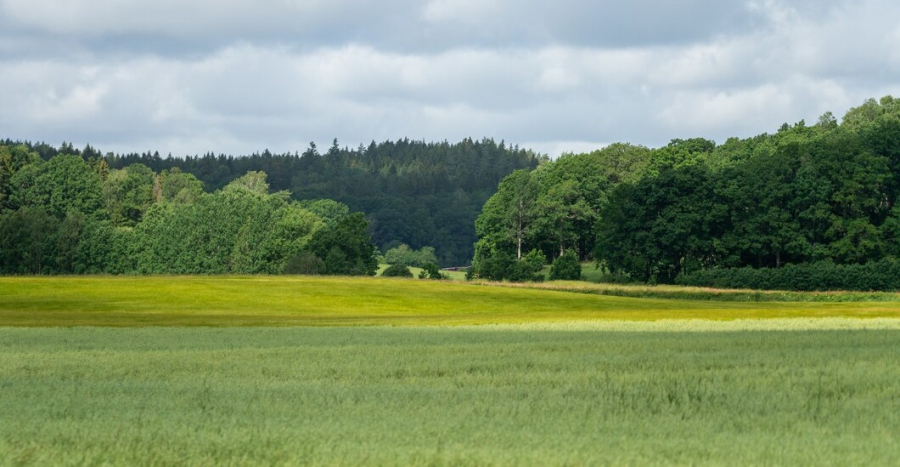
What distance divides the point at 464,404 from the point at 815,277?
8541 centimetres

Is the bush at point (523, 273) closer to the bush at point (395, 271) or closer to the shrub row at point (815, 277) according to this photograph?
the bush at point (395, 271)

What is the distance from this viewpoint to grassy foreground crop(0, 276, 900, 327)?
54.3 metres

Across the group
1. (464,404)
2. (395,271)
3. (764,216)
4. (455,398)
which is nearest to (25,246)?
(395,271)

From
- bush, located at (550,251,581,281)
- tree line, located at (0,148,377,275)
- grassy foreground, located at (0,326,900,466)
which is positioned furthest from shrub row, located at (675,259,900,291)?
grassy foreground, located at (0,326,900,466)

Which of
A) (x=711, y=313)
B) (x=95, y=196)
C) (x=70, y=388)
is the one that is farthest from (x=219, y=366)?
(x=95, y=196)

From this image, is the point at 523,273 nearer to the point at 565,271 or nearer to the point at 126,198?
the point at 565,271

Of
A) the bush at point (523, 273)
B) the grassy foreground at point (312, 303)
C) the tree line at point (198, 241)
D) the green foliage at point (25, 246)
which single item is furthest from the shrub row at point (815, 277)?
the green foliage at point (25, 246)

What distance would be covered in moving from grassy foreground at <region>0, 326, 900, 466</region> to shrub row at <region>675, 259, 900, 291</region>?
227 feet

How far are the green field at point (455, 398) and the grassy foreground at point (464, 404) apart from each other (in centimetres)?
5

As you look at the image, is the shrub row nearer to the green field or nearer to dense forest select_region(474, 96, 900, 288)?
dense forest select_region(474, 96, 900, 288)

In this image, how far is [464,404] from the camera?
15445 millimetres

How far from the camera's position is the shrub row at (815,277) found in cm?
9188

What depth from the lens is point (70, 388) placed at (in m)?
17.8

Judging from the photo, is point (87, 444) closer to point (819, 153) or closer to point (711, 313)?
point (711, 313)
